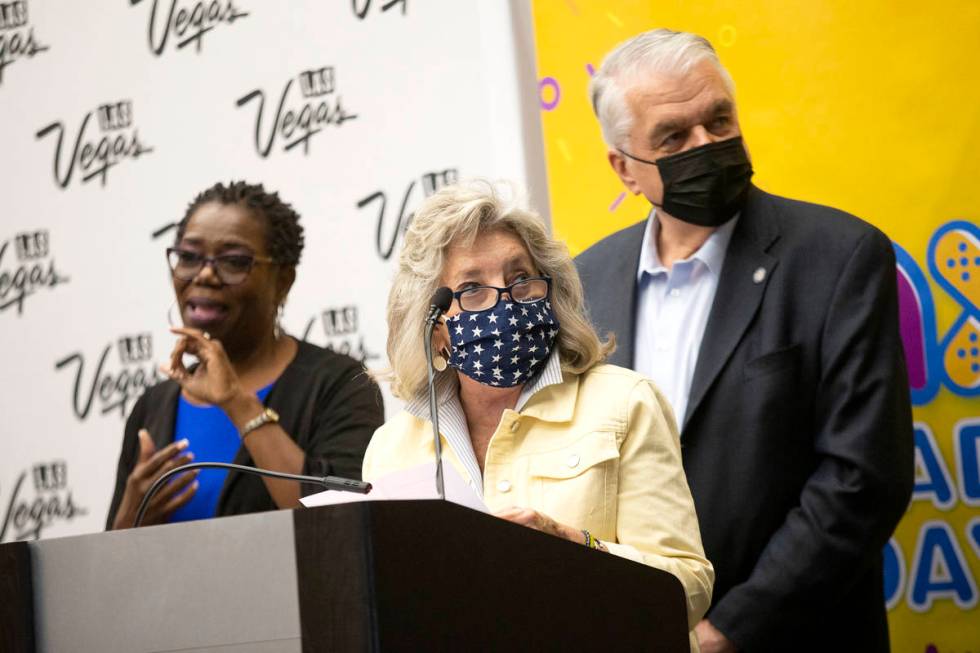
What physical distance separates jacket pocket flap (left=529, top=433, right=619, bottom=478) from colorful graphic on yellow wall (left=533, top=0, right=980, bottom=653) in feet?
4.41

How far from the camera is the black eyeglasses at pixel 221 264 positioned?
3.77 m

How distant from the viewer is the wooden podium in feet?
4.80

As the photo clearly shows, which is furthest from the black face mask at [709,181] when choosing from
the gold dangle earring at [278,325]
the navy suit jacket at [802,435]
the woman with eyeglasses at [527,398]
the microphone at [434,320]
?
the gold dangle earring at [278,325]

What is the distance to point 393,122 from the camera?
408cm

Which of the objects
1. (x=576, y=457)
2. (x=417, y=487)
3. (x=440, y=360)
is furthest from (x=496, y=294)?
(x=417, y=487)

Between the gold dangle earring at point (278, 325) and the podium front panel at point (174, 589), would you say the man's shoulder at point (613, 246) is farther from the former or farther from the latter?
the podium front panel at point (174, 589)

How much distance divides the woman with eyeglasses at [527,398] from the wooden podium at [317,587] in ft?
1.48

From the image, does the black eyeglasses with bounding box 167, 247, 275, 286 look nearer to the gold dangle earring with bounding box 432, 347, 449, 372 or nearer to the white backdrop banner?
the white backdrop banner

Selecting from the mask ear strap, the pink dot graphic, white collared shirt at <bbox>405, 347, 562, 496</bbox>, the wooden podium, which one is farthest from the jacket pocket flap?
the pink dot graphic

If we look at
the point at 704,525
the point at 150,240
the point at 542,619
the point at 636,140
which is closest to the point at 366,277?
the point at 150,240

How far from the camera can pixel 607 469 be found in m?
2.29

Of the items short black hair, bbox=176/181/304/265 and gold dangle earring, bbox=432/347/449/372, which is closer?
gold dangle earring, bbox=432/347/449/372

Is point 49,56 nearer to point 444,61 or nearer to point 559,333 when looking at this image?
point 444,61

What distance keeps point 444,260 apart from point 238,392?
4.03 ft
